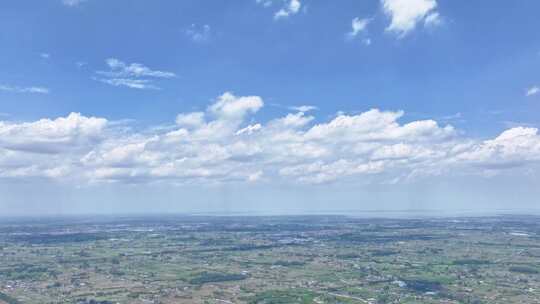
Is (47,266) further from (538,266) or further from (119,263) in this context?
(538,266)

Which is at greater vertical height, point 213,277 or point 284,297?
point 213,277

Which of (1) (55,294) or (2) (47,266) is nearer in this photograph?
(1) (55,294)

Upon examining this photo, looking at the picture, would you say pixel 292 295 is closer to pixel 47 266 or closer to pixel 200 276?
pixel 200 276

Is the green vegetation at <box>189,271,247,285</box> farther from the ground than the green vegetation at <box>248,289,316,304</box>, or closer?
farther from the ground

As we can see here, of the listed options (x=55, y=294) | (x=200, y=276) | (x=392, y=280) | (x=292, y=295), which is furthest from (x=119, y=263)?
(x=392, y=280)

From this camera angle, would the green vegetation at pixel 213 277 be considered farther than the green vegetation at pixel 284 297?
Yes

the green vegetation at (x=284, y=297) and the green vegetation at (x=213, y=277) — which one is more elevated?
the green vegetation at (x=213, y=277)

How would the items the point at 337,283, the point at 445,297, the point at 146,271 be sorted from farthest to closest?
1. the point at 146,271
2. the point at 337,283
3. the point at 445,297

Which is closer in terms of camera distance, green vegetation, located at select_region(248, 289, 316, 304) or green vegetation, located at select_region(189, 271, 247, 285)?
green vegetation, located at select_region(248, 289, 316, 304)

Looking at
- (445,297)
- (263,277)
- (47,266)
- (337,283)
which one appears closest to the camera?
(445,297)

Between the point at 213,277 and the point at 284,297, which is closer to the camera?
the point at 284,297
